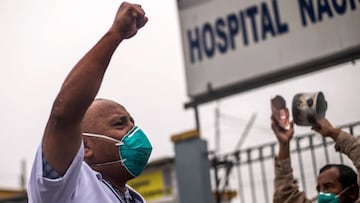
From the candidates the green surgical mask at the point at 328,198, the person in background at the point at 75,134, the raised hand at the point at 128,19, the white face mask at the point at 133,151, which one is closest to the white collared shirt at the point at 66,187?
the person in background at the point at 75,134

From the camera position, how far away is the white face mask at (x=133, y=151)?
248 cm

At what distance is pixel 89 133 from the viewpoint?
256 cm

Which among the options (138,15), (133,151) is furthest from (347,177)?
(138,15)

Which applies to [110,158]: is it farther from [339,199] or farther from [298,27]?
[298,27]

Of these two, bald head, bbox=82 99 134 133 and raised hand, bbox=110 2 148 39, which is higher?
raised hand, bbox=110 2 148 39

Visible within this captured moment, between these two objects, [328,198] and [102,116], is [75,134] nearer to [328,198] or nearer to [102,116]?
[102,116]

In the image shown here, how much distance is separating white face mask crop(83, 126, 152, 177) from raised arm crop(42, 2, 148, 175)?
48 centimetres

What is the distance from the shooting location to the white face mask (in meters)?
2.48

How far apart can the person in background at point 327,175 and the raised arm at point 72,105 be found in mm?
1973

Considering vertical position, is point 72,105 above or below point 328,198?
Result: above

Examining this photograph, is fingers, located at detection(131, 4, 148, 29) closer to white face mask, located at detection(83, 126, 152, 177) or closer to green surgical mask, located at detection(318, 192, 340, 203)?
white face mask, located at detection(83, 126, 152, 177)

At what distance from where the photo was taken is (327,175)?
375cm

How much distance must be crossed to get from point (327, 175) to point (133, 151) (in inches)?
64.2

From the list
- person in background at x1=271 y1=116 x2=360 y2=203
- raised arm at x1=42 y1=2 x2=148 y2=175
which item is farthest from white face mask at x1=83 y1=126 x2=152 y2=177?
person in background at x1=271 y1=116 x2=360 y2=203
